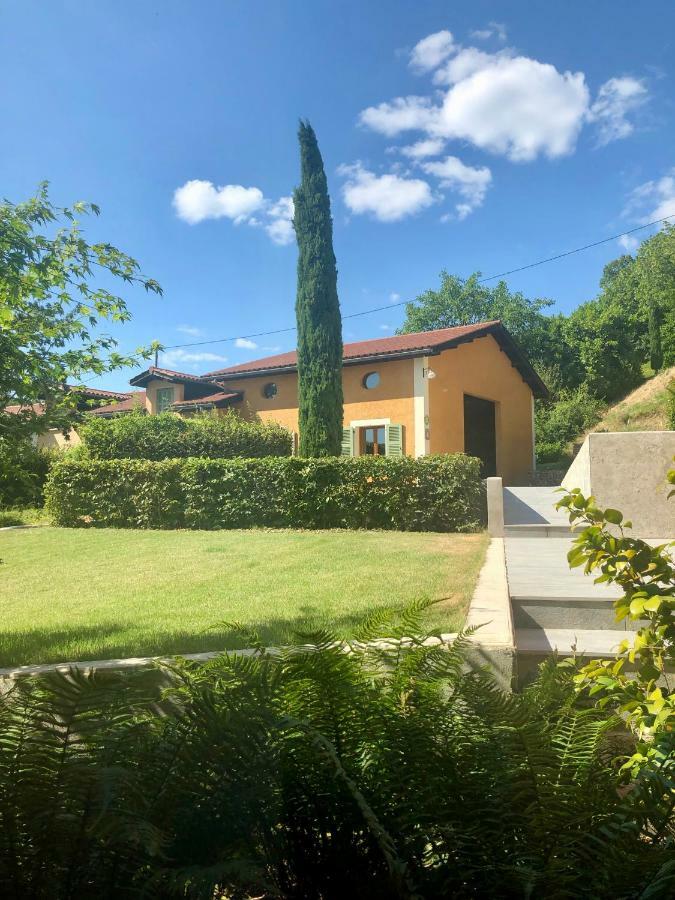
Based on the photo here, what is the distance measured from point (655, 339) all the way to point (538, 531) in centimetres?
1570

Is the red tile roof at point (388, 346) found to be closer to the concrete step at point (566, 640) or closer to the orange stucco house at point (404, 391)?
the orange stucco house at point (404, 391)

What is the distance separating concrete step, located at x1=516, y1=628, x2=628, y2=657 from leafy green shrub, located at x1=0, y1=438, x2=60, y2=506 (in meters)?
1.73

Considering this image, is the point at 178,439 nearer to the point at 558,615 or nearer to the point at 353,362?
the point at 353,362

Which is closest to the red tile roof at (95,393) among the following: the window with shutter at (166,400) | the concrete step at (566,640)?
the concrete step at (566,640)

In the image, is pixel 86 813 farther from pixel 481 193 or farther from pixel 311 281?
pixel 311 281

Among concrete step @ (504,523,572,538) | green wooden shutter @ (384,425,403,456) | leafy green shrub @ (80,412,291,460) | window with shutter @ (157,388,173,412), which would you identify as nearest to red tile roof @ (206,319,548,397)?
green wooden shutter @ (384,425,403,456)

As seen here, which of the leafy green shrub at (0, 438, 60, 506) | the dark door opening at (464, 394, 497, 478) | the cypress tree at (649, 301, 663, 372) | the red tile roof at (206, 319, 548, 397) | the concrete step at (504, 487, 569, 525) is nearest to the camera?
the leafy green shrub at (0, 438, 60, 506)

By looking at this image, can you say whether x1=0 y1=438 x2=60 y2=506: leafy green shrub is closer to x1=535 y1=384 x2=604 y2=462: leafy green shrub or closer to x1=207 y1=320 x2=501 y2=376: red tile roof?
x1=207 y1=320 x2=501 y2=376: red tile roof

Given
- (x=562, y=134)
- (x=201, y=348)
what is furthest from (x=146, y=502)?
(x=562, y=134)

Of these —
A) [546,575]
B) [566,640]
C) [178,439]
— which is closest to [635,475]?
[546,575]

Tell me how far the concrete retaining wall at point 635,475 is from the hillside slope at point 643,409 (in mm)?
11743

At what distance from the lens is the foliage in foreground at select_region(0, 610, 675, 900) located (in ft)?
A: 1.47

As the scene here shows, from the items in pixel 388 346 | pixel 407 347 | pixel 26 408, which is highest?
pixel 388 346

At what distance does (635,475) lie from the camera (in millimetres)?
4363
